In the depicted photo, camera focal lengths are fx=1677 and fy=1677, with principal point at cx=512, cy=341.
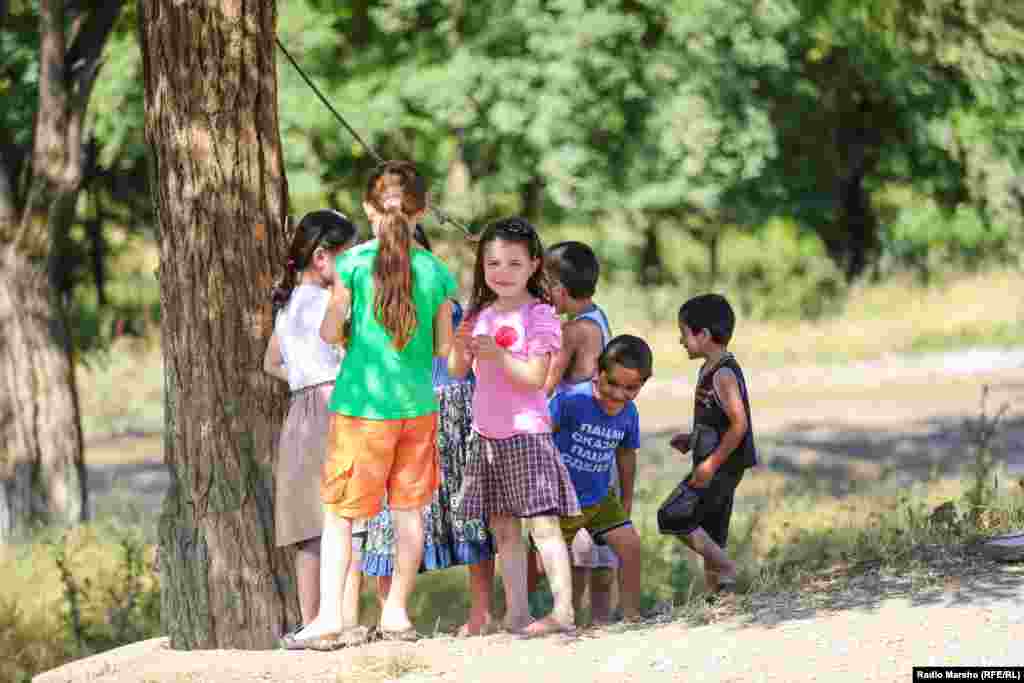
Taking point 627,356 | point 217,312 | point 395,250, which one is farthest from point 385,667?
point 217,312

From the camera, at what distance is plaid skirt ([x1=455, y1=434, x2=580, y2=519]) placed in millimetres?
6211

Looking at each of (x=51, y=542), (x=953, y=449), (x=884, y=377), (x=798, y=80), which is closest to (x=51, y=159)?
(x=51, y=542)

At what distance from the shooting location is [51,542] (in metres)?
10.3

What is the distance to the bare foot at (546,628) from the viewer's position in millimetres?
6219

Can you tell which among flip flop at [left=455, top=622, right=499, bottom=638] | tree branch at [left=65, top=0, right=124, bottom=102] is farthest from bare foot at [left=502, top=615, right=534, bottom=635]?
tree branch at [left=65, top=0, right=124, bottom=102]

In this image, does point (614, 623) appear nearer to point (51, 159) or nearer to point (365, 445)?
point (365, 445)

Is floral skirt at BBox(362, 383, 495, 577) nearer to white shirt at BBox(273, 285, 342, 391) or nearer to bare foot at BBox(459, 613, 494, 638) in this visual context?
bare foot at BBox(459, 613, 494, 638)

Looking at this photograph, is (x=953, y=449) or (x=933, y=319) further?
(x=933, y=319)

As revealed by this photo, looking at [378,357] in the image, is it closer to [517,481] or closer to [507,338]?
[507,338]

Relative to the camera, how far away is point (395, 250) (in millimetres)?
6066

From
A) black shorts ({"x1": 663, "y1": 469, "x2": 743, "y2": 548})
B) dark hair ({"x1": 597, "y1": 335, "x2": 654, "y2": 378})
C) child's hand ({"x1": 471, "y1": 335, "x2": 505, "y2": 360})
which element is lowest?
black shorts ({"x1": 663, "y1": 469, "x2": 743, "y2": 548})

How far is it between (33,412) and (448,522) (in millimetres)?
5181

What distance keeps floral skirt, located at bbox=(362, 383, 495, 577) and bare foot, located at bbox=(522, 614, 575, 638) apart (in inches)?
19.2

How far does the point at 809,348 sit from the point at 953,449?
6369 mm
